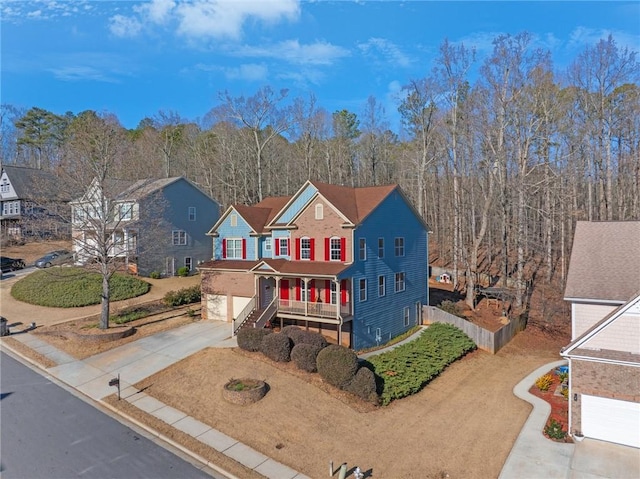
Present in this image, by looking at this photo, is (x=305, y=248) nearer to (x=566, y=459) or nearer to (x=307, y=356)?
(x=307, y=356)

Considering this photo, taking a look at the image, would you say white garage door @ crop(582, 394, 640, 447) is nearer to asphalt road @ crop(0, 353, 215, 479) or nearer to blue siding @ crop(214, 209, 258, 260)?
asphalt road @ crop(0, 353, 215, 479)

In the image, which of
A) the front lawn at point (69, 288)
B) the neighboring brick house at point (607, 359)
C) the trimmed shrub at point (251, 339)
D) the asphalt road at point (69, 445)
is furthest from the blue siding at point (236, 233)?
the neighboring brick house at point (607, 359)

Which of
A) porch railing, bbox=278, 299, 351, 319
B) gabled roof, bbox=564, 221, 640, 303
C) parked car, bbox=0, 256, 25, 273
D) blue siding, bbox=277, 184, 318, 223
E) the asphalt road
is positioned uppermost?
blue siding, bbox=277, 184, 318, 223

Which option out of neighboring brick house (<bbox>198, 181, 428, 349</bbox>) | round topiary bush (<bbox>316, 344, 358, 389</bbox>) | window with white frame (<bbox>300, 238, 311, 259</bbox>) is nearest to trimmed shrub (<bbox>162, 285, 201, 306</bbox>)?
neighboring brick house (<bbox>198, 181, 428, 349</bbox>)

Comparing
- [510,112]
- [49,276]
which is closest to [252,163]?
[49,276]

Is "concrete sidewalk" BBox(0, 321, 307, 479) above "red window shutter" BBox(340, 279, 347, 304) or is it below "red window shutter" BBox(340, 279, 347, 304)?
below

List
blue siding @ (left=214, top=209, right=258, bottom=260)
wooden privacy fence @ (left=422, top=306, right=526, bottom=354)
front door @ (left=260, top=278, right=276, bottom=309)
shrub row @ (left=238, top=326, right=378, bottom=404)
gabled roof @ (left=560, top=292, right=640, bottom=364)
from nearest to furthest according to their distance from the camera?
1. gabled roof @ (left=560, top=292, right=640, bottom=364)
2. shrub row @ (left=238, top=326, right=378, bottom=404)
3. wooden privacy fence @ (left=422, top=306, right=526, bottom=354)
4. front door @ (left=260, top=278, right=276, bottom=309)
5. blue siding @ (left=214, top=209, right=258, bottom=260)

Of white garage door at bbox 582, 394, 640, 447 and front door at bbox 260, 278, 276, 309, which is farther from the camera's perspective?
front door at bbox 260, 278, 276, 309
